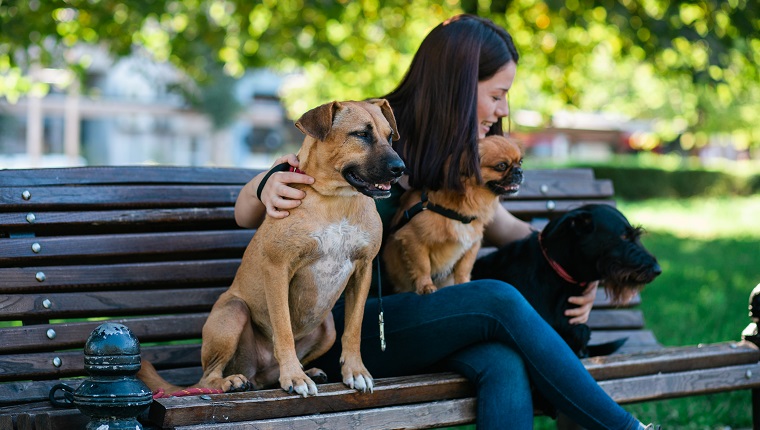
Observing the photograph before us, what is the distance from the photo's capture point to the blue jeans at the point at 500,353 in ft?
9.86

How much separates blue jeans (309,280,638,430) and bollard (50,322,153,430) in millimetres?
1068

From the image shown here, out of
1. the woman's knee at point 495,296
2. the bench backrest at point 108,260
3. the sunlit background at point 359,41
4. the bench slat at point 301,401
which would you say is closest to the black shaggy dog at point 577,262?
the woman's knee at point 495,296

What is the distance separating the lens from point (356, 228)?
9.80ft

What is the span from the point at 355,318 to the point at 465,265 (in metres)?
0.90

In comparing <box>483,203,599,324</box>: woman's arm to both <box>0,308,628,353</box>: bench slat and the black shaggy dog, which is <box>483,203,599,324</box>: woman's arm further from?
<box>0,308,628,353</box>: bench slat

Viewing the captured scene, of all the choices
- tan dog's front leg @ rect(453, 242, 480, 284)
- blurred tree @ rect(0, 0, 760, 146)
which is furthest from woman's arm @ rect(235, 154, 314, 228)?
blurred tree @ rect(0, 0, 760, 146)

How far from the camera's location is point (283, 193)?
2.98 meters

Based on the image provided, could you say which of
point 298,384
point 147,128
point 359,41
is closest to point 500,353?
point 298,384

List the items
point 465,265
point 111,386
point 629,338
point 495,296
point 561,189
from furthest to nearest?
point 561,189 < point 629,338 < point 465,265 < point 495,296 < point 111,386

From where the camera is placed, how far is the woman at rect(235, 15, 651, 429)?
302 centimetres

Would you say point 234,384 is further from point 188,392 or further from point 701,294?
point 701,294

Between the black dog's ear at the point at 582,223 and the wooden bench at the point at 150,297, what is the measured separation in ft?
1.80

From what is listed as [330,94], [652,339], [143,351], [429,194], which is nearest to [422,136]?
[429,194]

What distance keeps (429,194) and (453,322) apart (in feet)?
2.42
